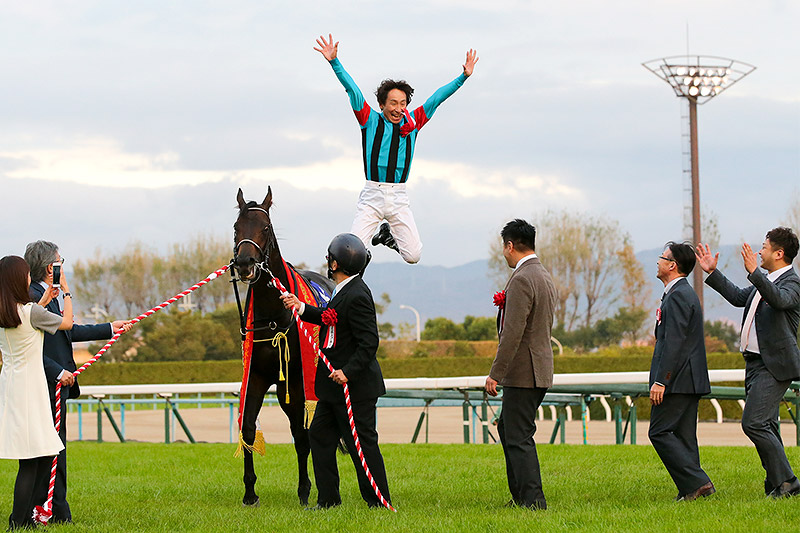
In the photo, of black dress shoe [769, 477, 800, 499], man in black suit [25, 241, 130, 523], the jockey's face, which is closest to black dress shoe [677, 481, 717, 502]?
black dress shoe [769, 477, 800, 499]

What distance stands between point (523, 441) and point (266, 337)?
2132 millimetres

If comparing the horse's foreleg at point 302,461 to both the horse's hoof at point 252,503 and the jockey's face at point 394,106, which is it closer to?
the horse's hoof at point 252,503

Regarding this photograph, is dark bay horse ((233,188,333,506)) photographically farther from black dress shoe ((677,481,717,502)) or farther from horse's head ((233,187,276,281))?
black dress shoe ((677,481,717,502))

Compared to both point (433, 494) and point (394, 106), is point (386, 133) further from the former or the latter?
A: point (433, 494)

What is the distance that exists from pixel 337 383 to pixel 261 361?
1.16 m

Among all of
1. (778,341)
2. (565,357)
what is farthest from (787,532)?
(565,357)

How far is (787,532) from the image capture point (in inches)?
225

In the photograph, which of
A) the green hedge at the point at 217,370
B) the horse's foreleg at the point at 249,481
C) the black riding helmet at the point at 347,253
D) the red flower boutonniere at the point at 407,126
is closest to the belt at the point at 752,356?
the black riding helmet at the point at 347,253

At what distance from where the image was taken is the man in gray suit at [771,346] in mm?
6918

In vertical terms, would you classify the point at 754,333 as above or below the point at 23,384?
above

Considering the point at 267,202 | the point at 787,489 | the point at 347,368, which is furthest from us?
the point at 267,202

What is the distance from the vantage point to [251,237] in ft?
24.0

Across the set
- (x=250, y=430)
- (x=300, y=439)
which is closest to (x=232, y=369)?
(x=300, y=439)

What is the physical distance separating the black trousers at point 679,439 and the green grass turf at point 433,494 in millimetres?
213
